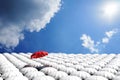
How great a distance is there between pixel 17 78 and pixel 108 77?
1.19 meters

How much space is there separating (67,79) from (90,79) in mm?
288

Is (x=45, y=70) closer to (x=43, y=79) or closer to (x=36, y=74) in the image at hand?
(x=36, y=74)

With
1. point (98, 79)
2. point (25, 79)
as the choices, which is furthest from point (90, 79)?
point (25, 79)

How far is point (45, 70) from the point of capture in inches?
148

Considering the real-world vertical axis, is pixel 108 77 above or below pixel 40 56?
below

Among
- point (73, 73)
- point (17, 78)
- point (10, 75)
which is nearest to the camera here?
point (17, 78)

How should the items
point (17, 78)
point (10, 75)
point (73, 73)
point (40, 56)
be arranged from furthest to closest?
point (40, 56) → point (73, 73) → point (10, 75) → point (17, 78)

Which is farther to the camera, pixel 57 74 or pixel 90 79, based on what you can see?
pixel 57 74

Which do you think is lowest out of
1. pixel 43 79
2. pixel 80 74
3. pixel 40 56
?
pixel 43 79

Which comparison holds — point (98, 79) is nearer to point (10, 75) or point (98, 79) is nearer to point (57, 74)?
point (57, 74)

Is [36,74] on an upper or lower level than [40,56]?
lower

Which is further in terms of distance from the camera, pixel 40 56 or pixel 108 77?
pixel 40 56

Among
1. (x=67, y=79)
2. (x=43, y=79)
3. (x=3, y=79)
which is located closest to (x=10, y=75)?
(x=3, y=79)

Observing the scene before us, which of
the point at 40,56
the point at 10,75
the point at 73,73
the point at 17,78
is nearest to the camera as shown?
the point at 17,78
